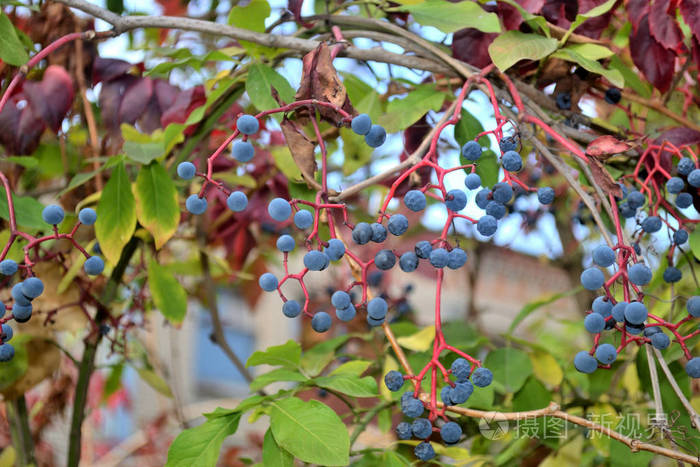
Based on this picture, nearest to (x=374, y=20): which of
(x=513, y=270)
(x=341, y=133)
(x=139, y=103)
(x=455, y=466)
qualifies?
(x=341, y=133)

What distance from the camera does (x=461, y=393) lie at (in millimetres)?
648

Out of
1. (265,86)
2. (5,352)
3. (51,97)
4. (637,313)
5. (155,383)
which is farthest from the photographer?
(155,383)

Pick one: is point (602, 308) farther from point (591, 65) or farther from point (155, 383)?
point (155, 383)

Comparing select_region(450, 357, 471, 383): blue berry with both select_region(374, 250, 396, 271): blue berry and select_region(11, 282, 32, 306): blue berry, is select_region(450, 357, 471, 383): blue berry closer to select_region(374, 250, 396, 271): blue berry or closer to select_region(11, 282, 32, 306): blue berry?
select_region(374, 250, 396, 271): blue berry

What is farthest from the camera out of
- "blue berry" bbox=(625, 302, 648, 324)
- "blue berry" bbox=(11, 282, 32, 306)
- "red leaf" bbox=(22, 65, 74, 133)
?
"red leaf" bbox=(22, 65, 74, 133)

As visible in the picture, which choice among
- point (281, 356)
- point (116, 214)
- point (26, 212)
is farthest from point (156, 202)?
point (281, 356)

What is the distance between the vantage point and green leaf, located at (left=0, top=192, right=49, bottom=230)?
0.78 metres

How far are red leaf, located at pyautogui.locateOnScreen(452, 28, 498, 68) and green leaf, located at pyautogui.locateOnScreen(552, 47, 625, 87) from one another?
0.10 meters

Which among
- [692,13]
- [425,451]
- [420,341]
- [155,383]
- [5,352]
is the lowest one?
[155,383]

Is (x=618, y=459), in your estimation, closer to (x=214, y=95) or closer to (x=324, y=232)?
(x=324, y=232)

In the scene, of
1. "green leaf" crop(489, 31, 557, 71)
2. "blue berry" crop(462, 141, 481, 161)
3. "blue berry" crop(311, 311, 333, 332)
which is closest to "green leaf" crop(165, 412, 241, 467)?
"blue berry" crop(311, 311, 333, 332)

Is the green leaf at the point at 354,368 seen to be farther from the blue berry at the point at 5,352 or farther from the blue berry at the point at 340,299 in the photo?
the blue berry at the point at 5,352

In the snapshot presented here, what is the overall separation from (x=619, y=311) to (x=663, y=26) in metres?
0.41

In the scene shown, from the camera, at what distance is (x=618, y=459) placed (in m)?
0.89
